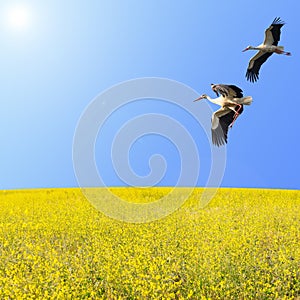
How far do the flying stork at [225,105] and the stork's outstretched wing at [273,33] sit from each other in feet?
5.34

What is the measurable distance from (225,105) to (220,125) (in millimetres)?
1481

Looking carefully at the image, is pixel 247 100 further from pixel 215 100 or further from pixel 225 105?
pixel 215 100

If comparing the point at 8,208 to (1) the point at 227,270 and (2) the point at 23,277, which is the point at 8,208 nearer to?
(2) the point at 23,277

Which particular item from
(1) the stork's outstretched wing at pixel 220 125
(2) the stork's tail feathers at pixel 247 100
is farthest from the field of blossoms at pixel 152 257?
(2) the stork's tail feathers at pixel 247 100

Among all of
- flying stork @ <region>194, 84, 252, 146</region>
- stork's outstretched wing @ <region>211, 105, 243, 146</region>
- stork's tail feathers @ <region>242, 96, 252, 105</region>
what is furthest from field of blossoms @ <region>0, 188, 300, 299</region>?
stork's tail feathers @ <region>242, 96, 252, 105</region>

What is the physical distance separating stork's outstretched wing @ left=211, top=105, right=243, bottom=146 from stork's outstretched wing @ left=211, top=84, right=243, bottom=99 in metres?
1.16

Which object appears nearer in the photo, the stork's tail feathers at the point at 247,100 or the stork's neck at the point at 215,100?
the stork's tail feathers at the point at 247,100

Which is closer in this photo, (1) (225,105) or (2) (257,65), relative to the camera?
(1) (225,105)

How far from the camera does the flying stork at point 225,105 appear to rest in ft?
23.0

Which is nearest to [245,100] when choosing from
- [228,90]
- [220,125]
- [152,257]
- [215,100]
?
[228,90]

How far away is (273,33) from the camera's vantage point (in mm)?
8609

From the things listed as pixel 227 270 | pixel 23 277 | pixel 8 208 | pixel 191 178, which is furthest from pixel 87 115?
pixel 8 208

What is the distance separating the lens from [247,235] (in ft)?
30.9

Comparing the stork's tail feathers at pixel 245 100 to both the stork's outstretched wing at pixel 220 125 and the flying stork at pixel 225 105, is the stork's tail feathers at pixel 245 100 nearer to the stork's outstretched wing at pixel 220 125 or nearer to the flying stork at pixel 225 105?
the flying stork at pixel 225 105
